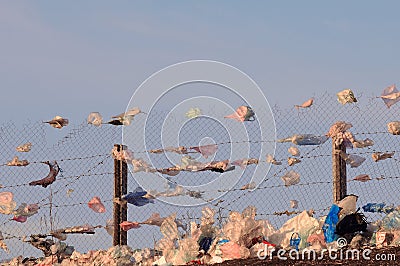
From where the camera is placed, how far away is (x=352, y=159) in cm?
755

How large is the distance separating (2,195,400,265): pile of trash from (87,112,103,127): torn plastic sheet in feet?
5.05

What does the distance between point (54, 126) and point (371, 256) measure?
3932mm

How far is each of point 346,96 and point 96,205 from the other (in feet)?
8.64

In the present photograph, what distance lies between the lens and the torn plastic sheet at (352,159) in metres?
7.53

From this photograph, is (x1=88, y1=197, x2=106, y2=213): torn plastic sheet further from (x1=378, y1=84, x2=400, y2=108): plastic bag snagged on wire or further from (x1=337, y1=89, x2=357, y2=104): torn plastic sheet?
(x1=378, y1=84, x2=400, y2=108): plastic bag snagged on wire

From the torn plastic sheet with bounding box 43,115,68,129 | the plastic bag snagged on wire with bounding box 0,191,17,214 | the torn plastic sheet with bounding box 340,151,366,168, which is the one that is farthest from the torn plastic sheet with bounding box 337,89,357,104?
the plastic bag snagged on wire with bounding box 0,191,17,214

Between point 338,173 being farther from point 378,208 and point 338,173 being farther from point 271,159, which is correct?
point 271,159

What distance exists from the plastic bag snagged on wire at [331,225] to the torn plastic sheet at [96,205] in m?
2.54

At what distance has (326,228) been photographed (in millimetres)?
6664

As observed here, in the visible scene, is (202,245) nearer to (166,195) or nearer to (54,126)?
(166,195)

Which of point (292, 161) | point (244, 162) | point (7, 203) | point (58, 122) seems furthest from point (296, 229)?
point (7, 203)

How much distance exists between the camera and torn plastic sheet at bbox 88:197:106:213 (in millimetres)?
8391

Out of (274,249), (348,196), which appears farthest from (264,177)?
(274,249)

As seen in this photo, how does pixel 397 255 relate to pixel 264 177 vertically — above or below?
below
